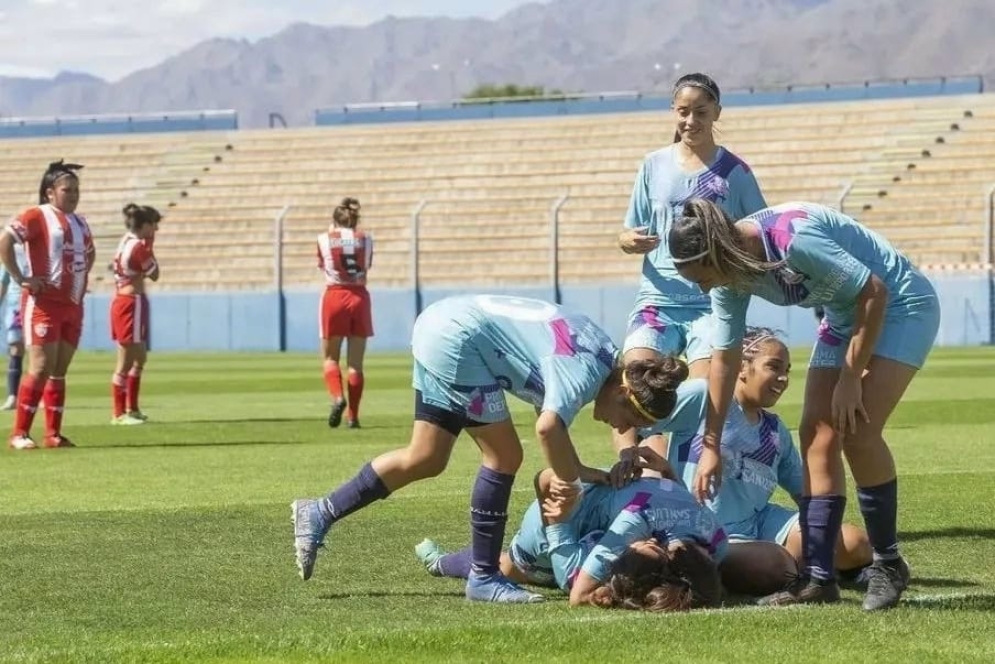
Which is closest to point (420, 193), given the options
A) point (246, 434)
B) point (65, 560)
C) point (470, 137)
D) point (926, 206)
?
point (470, 137)

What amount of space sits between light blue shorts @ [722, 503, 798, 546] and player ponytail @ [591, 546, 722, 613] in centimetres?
73

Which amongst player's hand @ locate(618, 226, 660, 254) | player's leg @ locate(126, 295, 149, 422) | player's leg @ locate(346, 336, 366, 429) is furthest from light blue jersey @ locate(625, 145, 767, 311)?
player's leg @ locate(126, 295, 149, 422)

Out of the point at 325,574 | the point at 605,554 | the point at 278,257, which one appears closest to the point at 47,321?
the point at 325,574

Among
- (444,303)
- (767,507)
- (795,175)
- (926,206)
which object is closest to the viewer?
(444,303)

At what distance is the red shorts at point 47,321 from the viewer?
14617mm

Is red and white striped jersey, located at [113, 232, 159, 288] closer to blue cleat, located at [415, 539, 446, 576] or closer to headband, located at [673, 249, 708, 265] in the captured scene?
blue cleat, located at [415, 539, 446, 576]

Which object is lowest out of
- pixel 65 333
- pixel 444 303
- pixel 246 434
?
pixel 246 434

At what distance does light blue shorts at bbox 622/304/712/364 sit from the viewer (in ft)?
28.6

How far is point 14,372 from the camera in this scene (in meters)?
21.5

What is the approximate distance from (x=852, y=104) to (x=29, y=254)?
116 ft

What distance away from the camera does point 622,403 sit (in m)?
6.76

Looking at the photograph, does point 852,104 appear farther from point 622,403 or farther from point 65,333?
point 622,403

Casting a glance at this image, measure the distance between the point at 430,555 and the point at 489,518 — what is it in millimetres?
797

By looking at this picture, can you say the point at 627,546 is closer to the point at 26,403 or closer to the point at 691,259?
the point at 691,259
